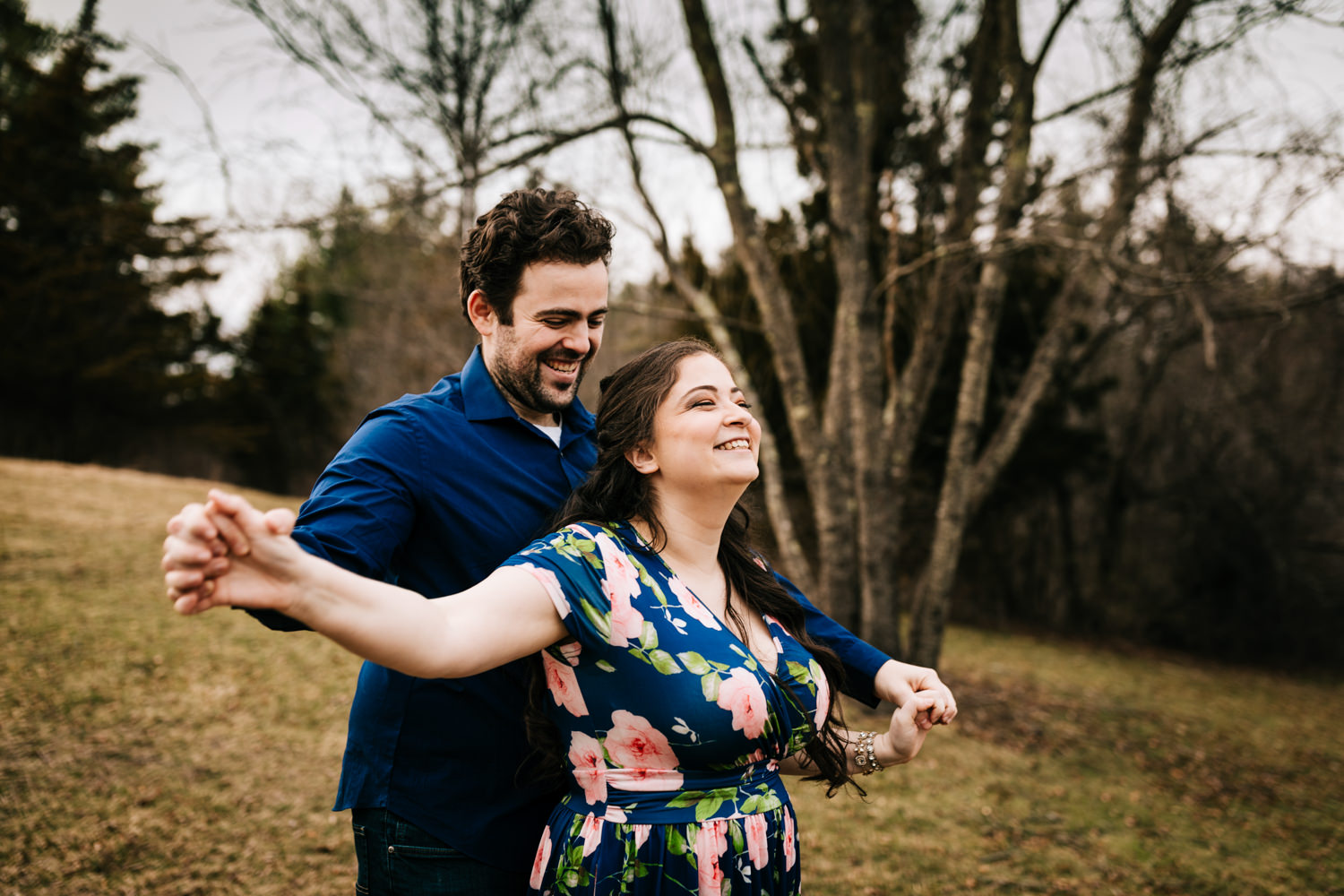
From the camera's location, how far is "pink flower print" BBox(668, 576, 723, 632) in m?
1.50

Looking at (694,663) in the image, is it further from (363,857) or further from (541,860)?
(363,857)

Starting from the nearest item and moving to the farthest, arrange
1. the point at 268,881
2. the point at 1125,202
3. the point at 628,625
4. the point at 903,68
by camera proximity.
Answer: the point at 628,625 → the point at 268,881 → the point at 1125,202 → the point at 903,68

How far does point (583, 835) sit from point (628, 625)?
0.42m

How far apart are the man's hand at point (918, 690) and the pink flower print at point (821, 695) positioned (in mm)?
127

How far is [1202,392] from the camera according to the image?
1273cm

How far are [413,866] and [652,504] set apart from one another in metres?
0.89

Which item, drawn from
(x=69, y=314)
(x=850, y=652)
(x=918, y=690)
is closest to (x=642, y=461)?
(x=850, y=652)

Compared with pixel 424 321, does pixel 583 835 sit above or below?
below

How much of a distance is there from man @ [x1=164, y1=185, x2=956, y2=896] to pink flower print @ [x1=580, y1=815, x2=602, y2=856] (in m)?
0.24

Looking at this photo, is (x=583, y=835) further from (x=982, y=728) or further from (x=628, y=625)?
(x=982, y=728)

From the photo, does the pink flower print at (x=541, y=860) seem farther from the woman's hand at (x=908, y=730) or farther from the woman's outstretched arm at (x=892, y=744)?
the woman's hand at (x=908, y=730)

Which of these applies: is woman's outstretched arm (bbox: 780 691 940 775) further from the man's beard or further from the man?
the man's beard

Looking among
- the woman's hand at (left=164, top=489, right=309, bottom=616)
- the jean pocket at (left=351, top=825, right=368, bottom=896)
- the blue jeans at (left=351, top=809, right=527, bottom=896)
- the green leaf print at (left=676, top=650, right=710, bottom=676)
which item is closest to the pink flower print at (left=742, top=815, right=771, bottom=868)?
the green leaf print at (left=676, top=650, right=710, bottom=676)

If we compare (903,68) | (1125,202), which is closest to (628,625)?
(1125,202)
